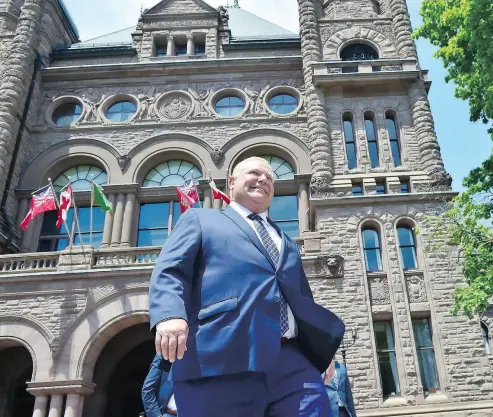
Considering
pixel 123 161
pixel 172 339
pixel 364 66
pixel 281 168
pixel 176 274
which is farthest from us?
pixel 281 168

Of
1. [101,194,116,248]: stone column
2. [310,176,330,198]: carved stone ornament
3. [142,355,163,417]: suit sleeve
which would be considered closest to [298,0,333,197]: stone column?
[310,176,330,198]: carved stone ornament

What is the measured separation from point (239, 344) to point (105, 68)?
67.0 feet

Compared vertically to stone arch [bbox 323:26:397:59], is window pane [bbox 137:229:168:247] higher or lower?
lower

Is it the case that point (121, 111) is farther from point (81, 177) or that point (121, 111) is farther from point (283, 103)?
point (283, 103)

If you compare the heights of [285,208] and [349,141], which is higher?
[349,141]

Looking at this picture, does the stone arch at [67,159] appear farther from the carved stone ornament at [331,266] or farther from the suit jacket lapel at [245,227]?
the suit jacket lapel at [245,227]

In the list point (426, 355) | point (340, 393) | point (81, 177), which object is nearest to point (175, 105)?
point (81, 177)

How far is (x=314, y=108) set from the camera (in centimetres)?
1819

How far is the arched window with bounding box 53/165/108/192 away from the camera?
19141 millimetres

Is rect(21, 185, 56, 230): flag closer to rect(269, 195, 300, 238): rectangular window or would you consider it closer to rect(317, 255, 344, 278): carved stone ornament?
rect(269, 195, 300, 238): rectangular window

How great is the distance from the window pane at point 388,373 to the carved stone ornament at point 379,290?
1.48 m

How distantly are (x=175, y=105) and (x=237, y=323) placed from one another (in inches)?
731

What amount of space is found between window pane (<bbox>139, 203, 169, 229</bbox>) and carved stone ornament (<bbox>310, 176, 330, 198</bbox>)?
577 cm

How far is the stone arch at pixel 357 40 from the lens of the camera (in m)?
20.1
